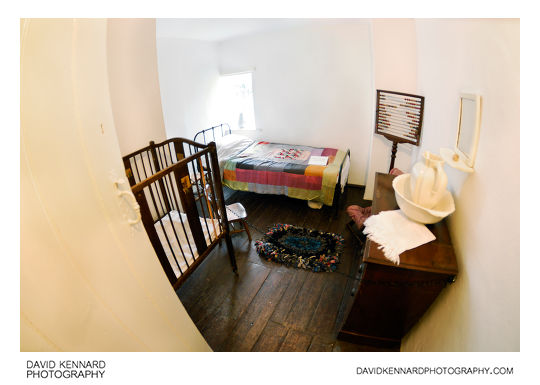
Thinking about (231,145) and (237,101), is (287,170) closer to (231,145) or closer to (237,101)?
(231,145)

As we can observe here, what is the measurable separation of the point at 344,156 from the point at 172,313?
10.5ft

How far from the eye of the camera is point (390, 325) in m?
1.57

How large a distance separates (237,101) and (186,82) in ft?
3.56

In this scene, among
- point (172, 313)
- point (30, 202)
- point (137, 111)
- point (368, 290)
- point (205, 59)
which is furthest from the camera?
point (205, 59)

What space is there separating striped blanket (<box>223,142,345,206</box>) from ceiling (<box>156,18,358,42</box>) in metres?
1.77

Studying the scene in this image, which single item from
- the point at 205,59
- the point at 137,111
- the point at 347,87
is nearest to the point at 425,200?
the point at 137,111

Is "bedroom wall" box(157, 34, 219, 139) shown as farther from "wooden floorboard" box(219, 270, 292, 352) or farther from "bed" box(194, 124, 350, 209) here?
"wooden floorboard" box(219, 270, 292, 352)

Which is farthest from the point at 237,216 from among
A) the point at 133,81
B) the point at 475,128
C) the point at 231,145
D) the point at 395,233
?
the point at 475,128

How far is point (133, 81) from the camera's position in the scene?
1.95 m

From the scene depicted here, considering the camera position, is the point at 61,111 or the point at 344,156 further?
the point at 344,156

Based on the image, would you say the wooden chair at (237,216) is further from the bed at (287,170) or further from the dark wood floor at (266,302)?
the bed at (287,170)
